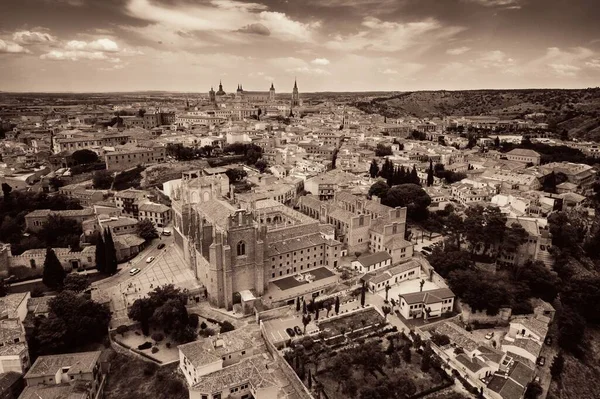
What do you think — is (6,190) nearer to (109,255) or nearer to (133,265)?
(109,255)

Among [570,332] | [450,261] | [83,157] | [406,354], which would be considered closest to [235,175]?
[83,157]

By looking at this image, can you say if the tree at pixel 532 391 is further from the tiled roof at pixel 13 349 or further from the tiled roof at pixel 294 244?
the tiled roof at pixel 13 349

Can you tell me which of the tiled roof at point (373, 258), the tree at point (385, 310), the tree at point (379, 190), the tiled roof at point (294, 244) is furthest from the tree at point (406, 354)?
the tree at point (379, 190)

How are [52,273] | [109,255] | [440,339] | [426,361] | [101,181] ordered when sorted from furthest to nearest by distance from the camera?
[101,181] → [109,255] → [52,273] → [440,339] → [426,361]

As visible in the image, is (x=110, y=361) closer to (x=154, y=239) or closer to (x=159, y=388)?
(x=159, y=388)

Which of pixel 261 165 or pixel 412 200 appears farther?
pixel 261 165

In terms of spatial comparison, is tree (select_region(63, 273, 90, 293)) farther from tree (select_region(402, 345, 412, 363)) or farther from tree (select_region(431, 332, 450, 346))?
tree (select_region(431, 332, 450, 346))

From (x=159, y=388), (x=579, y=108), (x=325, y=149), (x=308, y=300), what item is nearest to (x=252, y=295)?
(x=308, y=300)
